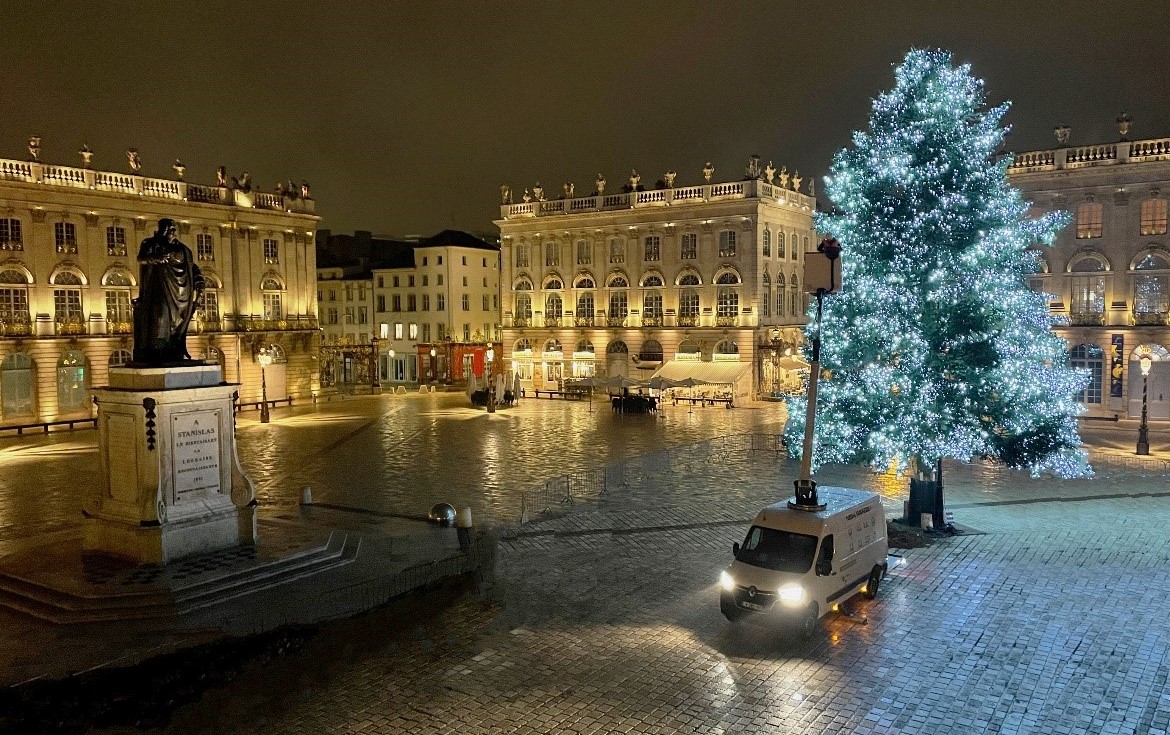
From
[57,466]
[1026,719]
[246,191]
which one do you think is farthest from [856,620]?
[246,191]

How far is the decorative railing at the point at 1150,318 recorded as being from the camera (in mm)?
41875

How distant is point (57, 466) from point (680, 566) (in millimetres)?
25447

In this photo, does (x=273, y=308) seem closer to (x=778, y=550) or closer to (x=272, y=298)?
(x=272, y=298)

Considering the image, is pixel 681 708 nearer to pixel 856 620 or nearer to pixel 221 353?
pixel 856 620

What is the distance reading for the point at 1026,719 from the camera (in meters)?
10.5

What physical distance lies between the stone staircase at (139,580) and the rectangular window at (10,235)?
108ft

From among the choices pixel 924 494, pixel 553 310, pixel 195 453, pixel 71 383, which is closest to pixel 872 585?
pixel 924 494

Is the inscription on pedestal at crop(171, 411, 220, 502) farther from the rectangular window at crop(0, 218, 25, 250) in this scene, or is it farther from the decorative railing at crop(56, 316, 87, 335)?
the rectangular window at crop(0, 218, 25, 250)

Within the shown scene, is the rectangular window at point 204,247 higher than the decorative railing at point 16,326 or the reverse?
higher

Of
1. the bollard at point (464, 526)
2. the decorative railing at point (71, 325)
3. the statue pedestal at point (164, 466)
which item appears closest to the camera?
the statue pedestal at point (164, 466)

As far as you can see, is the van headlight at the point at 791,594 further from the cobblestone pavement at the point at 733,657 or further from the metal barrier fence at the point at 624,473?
the metal barrier fence at the point at 624,473

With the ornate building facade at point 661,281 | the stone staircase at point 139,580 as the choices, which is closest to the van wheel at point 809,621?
the stone staircase at point 139,580

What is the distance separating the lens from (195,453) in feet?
54.7

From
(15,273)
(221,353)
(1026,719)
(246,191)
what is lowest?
(1026,719)
